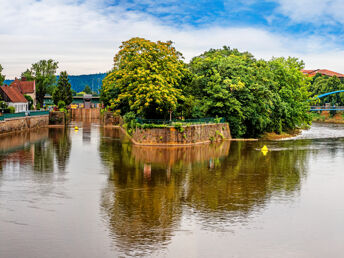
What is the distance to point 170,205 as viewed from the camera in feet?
81.0

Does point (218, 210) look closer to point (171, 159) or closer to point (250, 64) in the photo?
point (171, 159)

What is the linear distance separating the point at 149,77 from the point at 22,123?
32.1m

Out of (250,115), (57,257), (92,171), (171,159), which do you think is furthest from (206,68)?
(57,257)

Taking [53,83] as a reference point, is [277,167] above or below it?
below

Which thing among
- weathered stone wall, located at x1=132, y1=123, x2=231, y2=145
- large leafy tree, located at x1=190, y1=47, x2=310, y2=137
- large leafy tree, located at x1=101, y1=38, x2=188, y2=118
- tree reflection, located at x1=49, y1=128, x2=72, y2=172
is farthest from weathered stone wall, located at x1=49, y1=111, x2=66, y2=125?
weathered stone wall, located at x1=132, y1=123, x2=231, y2=145

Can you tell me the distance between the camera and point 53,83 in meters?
134

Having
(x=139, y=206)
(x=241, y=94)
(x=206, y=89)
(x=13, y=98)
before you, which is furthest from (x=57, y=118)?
(x=139, y=206)

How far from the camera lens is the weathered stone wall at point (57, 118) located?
93125 mm

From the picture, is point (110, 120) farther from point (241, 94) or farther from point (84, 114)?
point (241, 94)

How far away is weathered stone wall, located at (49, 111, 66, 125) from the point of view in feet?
306

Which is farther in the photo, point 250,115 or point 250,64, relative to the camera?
point 250,64

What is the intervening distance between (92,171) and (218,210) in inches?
582

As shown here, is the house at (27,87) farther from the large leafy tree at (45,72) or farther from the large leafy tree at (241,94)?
the large leafy tree at (241,94)

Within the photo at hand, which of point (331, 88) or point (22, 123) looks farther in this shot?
point (331, 88)
